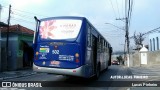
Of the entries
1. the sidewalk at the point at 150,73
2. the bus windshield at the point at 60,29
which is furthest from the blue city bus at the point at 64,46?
the sidewalk at the point at 150,73

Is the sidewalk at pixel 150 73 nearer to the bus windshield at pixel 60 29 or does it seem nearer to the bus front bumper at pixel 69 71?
the bus front bumper at pixel 69 71

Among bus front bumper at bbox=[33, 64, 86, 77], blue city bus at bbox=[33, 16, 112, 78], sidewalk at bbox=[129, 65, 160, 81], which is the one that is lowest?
sidewalk at bbox=[129, 65, 160, 81]

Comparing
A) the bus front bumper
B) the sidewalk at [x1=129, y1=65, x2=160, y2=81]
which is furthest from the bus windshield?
the sidewalk at [x1=129, y1=65, x2=160, y2=81]

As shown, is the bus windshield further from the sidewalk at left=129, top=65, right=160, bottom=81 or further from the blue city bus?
the sidewalk at left=129, top=65, right=160, bottom=81

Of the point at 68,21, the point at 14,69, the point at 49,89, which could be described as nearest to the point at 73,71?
the point at 49,89

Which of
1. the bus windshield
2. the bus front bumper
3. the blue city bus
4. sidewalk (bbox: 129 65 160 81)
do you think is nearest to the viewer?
the bus front bumper

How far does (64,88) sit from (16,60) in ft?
80.0

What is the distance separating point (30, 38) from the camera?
1687 inches

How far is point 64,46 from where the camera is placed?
1597cm

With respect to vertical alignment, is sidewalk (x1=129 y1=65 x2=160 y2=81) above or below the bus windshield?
below

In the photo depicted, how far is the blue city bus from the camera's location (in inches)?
616

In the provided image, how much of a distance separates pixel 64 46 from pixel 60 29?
94 cm

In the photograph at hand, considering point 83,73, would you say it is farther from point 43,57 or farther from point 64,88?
point 43,57

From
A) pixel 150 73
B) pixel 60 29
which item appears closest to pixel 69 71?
pixel 60 29
